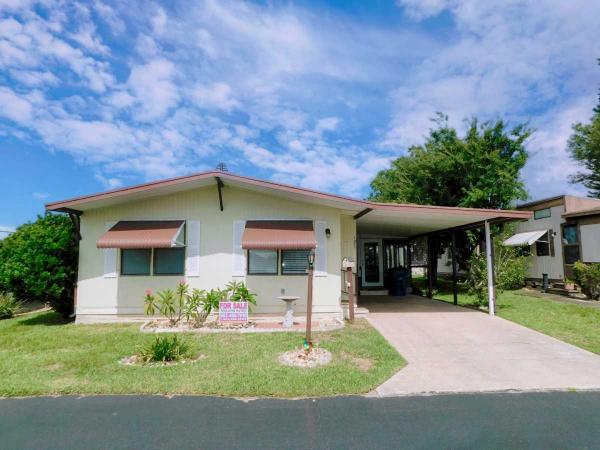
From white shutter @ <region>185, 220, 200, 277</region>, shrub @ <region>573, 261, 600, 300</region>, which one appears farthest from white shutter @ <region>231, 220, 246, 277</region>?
shrub @ <region>573, 261, 600, 300</region>

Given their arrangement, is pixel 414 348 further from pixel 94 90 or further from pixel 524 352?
pixel 94 90

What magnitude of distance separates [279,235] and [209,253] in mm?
2236

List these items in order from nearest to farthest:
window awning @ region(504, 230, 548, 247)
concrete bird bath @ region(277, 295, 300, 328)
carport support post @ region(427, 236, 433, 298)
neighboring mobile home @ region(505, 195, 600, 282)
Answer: concrete bird bath @ region(277, 295, 300, 328), carport support post @ region(427, 236, 433, 298), neighboring mobile home @ region(505, 195, 600, 282), window awning @ region(504, 230, 548, 247)

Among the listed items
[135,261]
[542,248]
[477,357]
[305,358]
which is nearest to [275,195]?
[135,261]

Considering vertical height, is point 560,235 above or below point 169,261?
above

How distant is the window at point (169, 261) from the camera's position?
32.3 feet

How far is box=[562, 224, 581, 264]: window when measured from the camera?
15674 mm

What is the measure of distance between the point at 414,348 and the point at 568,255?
44.8 feet

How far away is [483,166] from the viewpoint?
16891 millimetres

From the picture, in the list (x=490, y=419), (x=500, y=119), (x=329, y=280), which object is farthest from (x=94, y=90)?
(x=500, y=119)

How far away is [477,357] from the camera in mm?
6398

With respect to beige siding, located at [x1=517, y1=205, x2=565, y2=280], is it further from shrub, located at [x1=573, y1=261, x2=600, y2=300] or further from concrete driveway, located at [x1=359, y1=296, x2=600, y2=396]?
concrete driveway, located at [x1=359, y1=296, x2=600, y2=396]

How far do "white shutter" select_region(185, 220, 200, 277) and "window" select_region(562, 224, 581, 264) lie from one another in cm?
1656

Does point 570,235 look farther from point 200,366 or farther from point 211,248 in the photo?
point 200,366
